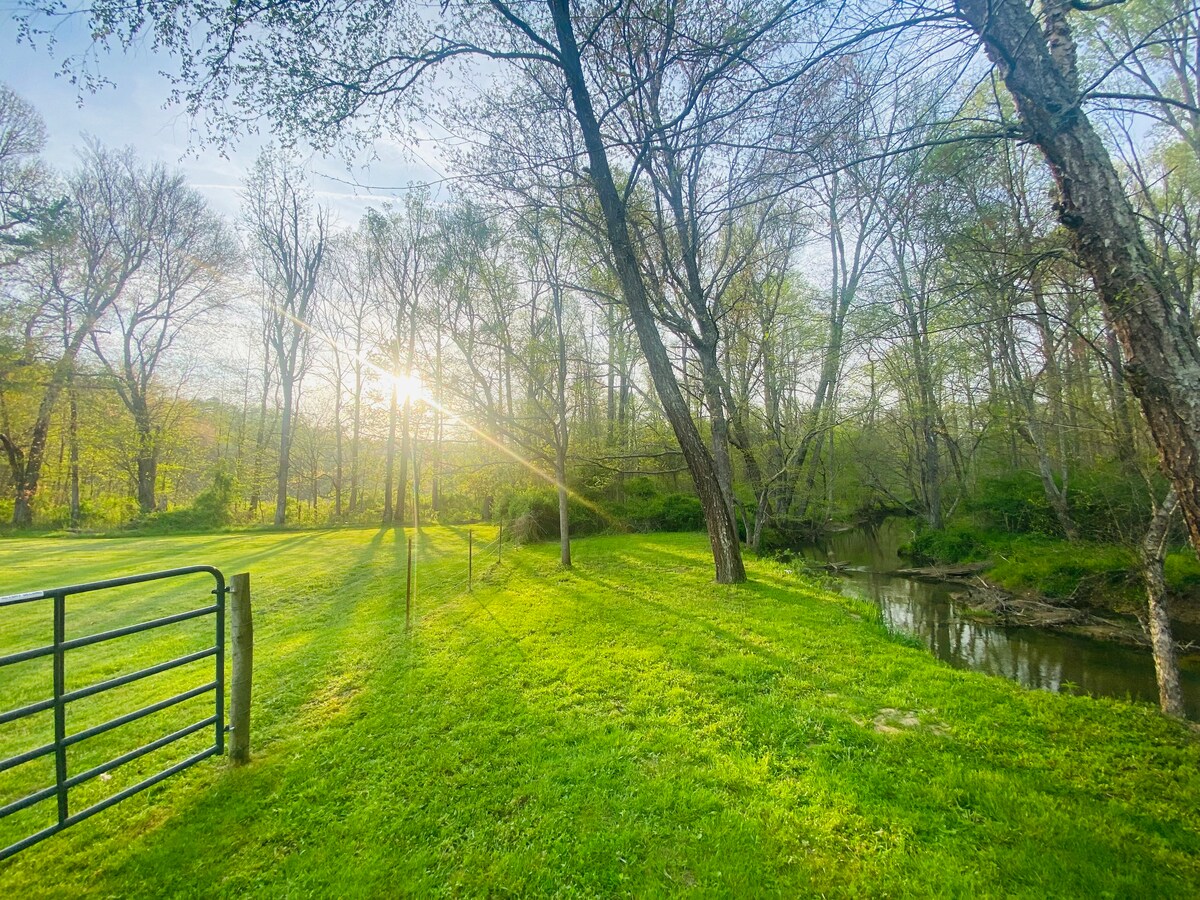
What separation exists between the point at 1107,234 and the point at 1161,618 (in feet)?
13.8

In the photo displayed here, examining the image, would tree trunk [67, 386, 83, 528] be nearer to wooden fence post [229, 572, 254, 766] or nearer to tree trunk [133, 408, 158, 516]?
tree trunk [133, 408, 158, 516]

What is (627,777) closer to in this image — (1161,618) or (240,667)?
(240,667)

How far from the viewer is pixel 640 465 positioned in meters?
17.3

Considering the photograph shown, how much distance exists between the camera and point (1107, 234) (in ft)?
9.26

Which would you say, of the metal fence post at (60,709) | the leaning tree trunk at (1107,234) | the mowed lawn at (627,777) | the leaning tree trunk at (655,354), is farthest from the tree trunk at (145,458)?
the leaning tree trunk at (1107,234)

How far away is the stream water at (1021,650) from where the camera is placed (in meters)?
6.03

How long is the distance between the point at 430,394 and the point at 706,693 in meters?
10.9

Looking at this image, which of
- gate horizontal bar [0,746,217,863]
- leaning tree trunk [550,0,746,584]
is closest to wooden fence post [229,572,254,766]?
gate horizontal bar [0,746,217,863]

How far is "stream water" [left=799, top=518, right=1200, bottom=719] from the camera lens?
237 inches

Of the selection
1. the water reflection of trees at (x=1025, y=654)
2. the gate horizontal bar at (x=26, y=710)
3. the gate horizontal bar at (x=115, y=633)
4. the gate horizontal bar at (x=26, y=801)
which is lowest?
the water reflection of trees at (x=1025, y=654)

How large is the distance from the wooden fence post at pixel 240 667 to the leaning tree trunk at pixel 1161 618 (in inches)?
305

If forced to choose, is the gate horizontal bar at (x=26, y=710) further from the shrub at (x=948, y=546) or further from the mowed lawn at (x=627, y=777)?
the shrub at (x=948, y=546)

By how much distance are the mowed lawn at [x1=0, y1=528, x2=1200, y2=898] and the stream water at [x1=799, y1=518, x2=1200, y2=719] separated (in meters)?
2.62

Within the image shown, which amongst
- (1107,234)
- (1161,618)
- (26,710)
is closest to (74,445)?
(26,710)
